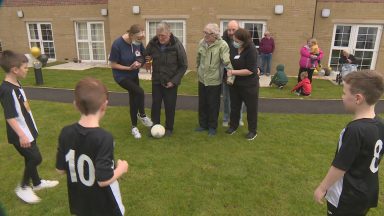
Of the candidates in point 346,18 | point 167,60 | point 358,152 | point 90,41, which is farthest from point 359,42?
point 358,152

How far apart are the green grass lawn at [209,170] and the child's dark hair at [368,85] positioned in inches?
75.4

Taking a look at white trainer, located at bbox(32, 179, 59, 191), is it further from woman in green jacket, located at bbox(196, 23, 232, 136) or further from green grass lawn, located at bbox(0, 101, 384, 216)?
woman in green jacket, located at bbox(196, 23, 232, 136)

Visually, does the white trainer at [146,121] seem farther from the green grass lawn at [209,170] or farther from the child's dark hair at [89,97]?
the child's dark hair at [89,97]

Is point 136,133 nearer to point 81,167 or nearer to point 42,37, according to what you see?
point 81,167

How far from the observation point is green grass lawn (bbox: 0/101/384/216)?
3.74 metres

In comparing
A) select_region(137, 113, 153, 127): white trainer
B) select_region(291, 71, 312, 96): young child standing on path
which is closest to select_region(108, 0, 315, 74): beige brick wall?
select_region(291, 71, 312, 96): young child standing on path

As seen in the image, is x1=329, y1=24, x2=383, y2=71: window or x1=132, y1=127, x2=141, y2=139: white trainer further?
x1=329, y1=24, x2=383, y2=71: window

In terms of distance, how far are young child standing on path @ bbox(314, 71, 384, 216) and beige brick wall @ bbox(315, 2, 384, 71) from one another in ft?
39.9

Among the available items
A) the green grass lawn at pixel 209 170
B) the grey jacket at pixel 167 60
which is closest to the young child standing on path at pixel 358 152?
the green grass lawn at pixel 209 170

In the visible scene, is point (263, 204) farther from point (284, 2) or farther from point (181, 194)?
point (284, 2)

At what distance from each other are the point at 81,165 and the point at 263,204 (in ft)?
7.85

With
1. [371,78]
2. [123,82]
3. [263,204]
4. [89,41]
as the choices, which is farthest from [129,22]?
[371,78]

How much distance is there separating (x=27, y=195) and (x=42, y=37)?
15.8 metres

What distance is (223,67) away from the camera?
570cm
